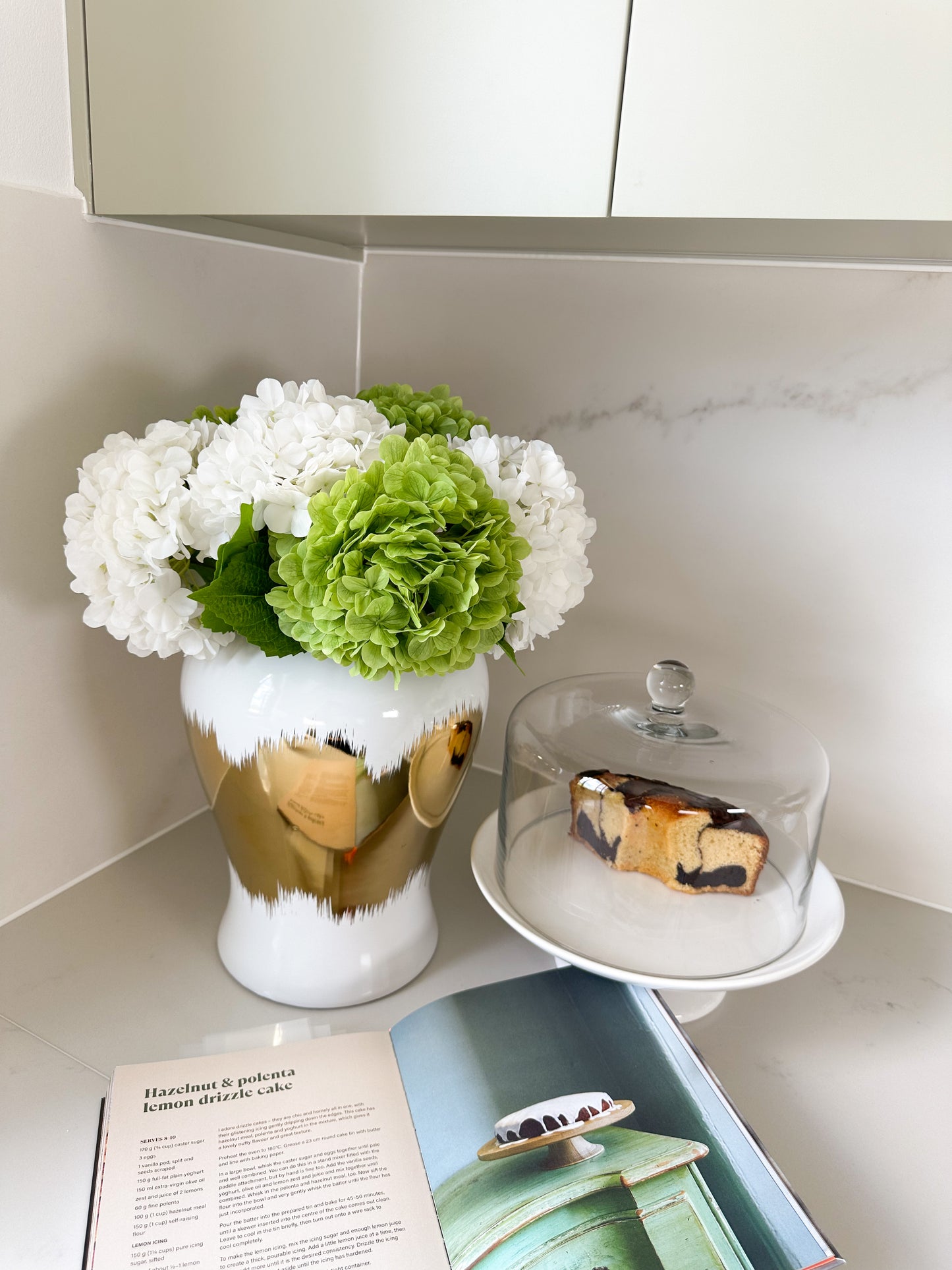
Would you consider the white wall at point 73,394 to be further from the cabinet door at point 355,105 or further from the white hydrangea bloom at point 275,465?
the white hydrangea bloom at point 275,465

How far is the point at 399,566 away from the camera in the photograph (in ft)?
1.83

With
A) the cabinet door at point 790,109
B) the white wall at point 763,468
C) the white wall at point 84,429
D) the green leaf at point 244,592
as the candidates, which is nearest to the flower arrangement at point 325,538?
the green leaf at point 244,592

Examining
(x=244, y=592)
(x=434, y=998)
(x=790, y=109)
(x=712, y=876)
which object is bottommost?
(x=434, y=998)

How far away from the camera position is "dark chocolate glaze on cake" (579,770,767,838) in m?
0.74

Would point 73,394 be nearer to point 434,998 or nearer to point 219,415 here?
point 219,415

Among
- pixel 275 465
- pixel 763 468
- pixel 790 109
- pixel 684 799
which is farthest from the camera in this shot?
pixel 763 468

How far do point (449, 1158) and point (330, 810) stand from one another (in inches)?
9.4

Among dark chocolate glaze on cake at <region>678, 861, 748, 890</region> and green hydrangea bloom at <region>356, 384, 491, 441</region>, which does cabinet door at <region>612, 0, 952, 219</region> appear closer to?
green hydrangea bloom at <region>356, 384, 491, 441</region>

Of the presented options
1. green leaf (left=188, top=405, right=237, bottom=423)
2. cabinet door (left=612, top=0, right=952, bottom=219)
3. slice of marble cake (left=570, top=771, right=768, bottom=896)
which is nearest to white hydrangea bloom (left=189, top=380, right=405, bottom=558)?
green leaf (left=188, top=405, right=237, bottom=423)

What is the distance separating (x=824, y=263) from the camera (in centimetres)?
85

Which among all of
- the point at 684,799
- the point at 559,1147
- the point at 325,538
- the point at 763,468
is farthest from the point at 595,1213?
the point at 763,468

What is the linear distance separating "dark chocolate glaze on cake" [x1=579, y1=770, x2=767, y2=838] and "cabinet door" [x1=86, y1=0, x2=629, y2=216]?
42 centimetres

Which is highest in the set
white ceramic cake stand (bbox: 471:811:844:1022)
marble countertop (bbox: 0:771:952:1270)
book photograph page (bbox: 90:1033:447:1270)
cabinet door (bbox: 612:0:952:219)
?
cabinet door (bbox: 612:0:952:219)

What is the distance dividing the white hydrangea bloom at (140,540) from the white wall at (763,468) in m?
0.47
